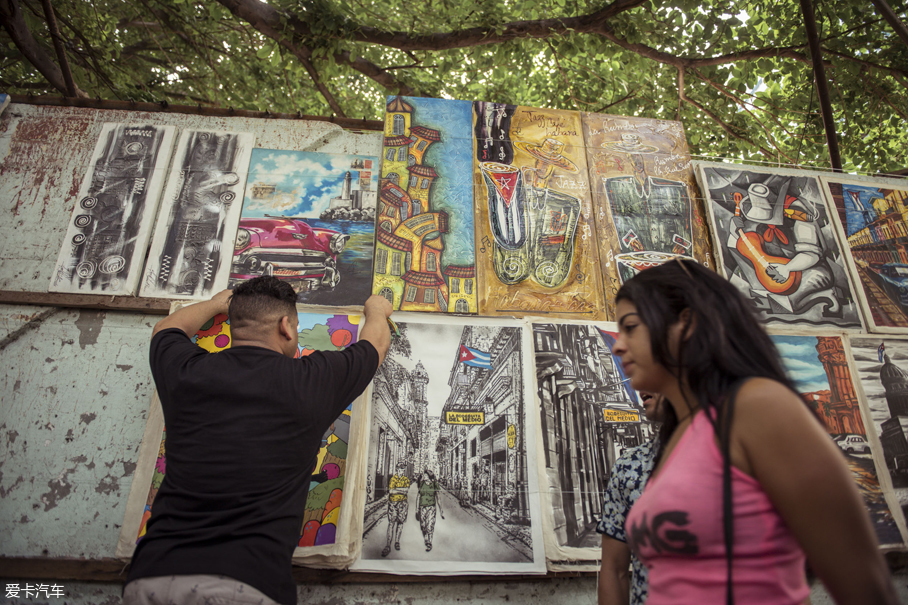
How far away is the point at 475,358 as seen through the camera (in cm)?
255

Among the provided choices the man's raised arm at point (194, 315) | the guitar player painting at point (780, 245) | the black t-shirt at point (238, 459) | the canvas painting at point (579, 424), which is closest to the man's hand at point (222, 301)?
the man's raised arm at point (194, 315)

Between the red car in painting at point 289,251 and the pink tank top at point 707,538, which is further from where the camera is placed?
the red car in painting at point 289,251

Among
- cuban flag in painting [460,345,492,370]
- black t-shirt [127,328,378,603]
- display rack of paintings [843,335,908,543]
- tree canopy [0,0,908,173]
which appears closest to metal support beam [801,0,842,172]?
tree canopy [0,0,908,173]

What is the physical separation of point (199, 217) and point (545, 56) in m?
3.42

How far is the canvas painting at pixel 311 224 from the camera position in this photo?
264 cm

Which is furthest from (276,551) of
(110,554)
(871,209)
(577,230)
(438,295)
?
(871,209)

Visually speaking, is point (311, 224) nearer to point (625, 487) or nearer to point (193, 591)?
point (193, 591)

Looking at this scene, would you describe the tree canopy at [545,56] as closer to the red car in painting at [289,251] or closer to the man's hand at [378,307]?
the red car in painting at [289,251]

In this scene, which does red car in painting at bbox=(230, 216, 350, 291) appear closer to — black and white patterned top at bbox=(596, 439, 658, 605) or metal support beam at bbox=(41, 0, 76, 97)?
black and white patterned top at bbox=(596, 439, 658, 605)

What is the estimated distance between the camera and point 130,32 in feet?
17.5

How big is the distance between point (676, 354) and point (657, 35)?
3.75 metres

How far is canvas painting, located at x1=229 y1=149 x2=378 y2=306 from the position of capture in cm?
264

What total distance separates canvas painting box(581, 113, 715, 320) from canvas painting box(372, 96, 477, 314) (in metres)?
0.79

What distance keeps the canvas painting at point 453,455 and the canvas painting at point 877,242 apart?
2108 millimetres
